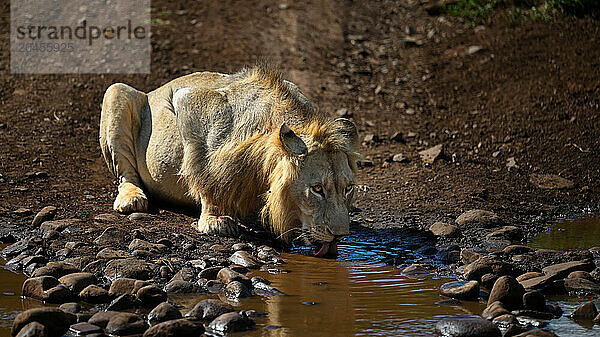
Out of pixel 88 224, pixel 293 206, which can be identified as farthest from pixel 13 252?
pixel 293 206

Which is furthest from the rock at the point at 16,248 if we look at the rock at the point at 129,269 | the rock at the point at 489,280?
the rock at the point at 489,280

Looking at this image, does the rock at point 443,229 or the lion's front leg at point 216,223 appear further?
the rock at point 443,229

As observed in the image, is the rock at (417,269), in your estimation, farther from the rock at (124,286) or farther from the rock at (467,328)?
the rock at (124,286)

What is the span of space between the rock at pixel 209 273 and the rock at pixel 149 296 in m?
0.67

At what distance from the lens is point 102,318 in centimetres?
520

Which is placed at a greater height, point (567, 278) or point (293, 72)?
point (293, 72)

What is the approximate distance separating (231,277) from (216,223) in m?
1.66

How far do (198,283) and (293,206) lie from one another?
140cm

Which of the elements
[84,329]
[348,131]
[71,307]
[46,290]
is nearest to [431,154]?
[348,131]

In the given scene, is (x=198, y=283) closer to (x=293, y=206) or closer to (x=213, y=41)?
(x=293, y=206)

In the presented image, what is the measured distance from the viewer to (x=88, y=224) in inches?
310

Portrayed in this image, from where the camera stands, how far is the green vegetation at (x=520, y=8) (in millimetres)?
15078

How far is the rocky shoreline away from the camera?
5.13 m

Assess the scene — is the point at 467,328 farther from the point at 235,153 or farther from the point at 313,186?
the point at 235,153
